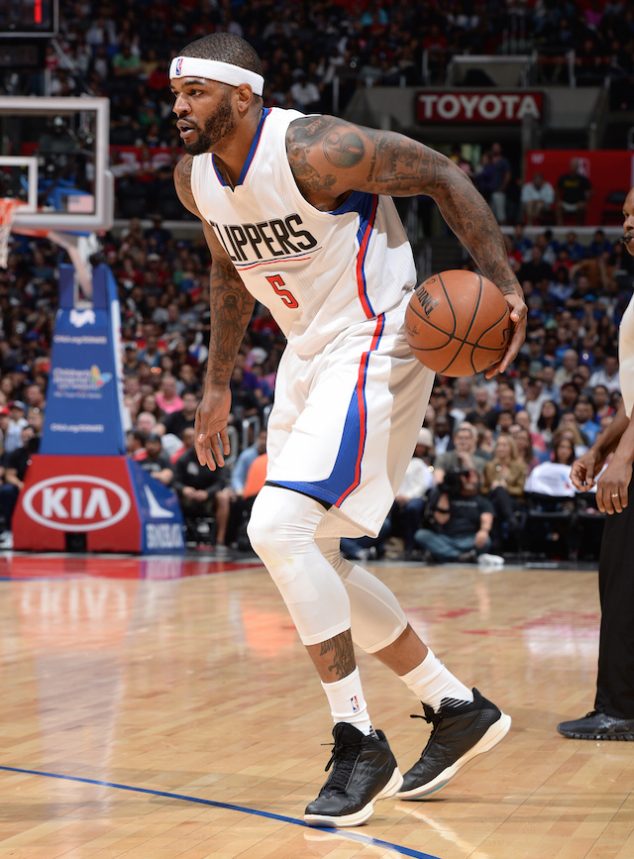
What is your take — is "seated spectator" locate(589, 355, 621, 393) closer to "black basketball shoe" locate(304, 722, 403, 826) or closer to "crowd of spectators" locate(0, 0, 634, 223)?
"crowd of spectators" locate(0, 0, 634, 223)

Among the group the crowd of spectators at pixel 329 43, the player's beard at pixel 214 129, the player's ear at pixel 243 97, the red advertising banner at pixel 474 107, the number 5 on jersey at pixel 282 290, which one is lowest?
the number 5 on jersey at pixel 282 290

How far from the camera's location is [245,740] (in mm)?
4898

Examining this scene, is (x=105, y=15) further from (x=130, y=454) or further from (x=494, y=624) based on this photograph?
(x=494, y=624)

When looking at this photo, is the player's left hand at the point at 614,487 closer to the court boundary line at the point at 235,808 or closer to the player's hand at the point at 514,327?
the player's hand at the point at 514,327

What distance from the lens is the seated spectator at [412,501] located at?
44.8 ft

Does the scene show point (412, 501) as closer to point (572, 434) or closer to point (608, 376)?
point (572, 434)

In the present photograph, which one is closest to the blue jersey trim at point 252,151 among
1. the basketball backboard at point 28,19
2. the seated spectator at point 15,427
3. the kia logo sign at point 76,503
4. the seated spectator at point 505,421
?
the basketball backboard at point 28,19

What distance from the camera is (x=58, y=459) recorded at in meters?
13.6

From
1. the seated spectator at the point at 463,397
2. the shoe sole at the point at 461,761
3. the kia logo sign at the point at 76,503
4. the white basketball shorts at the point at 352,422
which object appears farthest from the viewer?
the seated spectator at the point at 463,397

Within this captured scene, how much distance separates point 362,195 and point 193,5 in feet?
79.9

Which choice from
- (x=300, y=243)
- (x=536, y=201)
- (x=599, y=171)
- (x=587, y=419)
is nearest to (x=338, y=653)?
(x=300, y=243)

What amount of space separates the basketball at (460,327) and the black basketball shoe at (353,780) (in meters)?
1.06

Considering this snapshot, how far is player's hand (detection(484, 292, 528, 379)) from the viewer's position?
3.84m

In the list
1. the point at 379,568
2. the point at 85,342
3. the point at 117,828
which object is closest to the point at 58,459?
the point at 85,342
